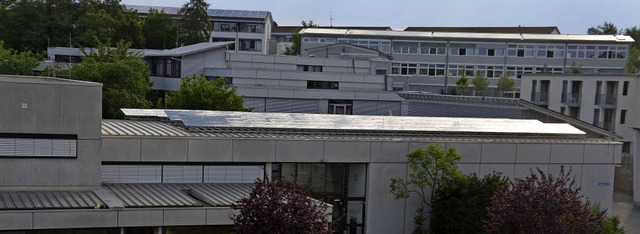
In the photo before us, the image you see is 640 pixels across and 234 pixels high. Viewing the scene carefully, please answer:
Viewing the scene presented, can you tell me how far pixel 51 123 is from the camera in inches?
793

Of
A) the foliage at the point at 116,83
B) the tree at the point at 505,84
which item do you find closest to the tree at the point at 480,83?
the tree at the point at 505,84

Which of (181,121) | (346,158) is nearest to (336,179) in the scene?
(346,158)

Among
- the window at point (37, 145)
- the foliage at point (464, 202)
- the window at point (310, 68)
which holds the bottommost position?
the foliage at point (464, 202)

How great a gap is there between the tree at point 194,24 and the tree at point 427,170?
53603mm

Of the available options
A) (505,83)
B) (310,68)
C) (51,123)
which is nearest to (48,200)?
(51,123)

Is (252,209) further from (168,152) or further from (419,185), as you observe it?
(419,185)

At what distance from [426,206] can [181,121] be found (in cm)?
879

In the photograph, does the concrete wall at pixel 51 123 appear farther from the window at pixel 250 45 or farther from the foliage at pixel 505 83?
the window at pixel 250 45

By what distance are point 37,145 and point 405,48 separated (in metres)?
56.5

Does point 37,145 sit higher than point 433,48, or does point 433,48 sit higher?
point 433,48

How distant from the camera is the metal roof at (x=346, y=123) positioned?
26.4m

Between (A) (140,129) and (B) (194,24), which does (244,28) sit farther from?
(A) (140,129)

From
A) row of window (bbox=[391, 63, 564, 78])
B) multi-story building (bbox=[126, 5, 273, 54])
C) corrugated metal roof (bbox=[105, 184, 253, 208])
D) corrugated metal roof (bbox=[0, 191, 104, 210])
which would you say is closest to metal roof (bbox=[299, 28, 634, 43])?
row of window (bbox=[391, 63, 564, 78])

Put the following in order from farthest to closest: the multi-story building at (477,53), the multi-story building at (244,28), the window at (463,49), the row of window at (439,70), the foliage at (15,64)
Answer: the multi-story building at (244,28) → the row of window at (439,70) → the window at (463,49) → the multi-story building at (477,53) → the foliage at (15,64)
